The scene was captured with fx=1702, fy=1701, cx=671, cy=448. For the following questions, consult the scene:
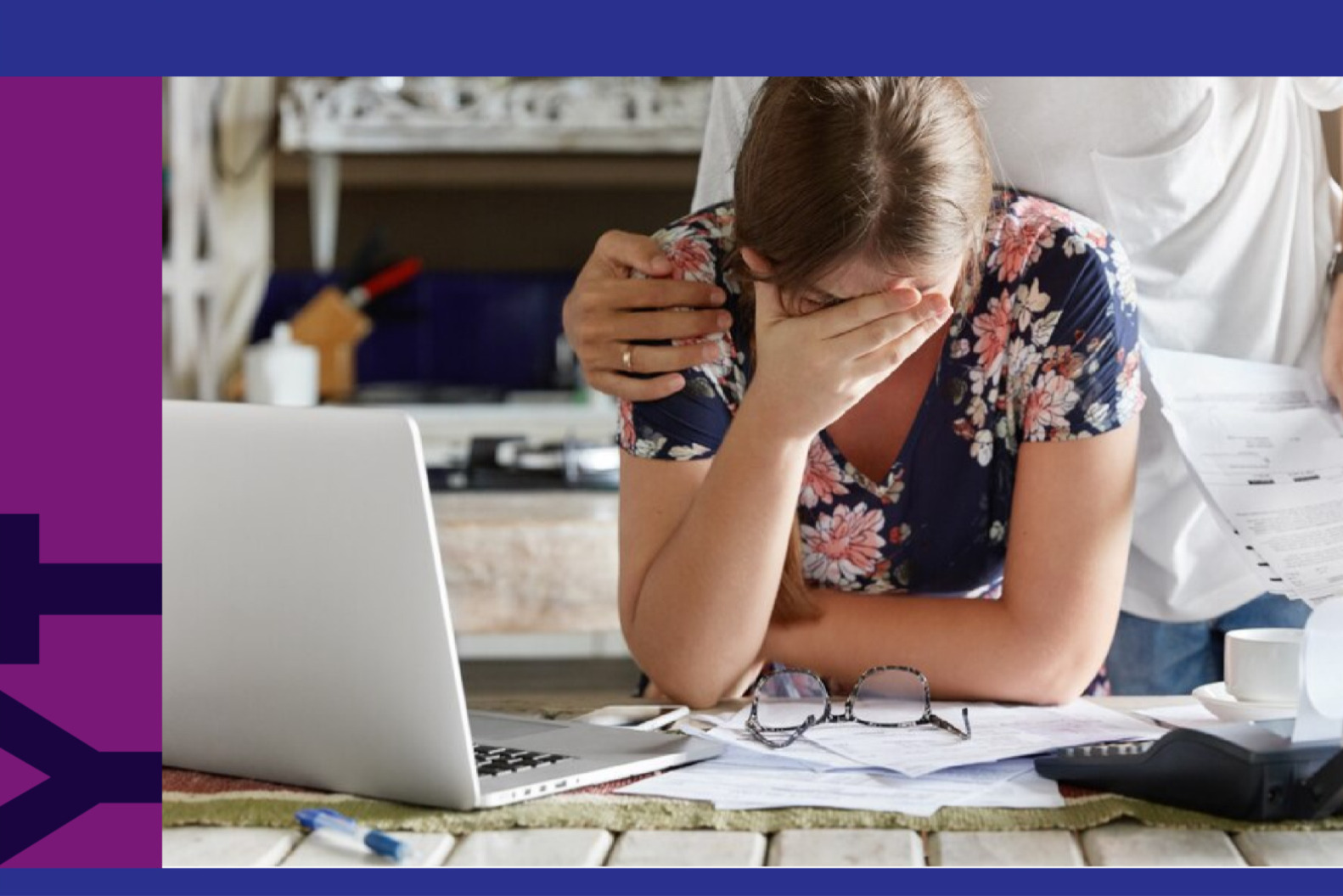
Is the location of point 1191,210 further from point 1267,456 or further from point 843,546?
point 843,546

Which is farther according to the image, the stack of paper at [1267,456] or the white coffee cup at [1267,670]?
the stack of paper at [1267,456]

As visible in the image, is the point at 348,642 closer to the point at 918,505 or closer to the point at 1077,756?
the point at 1077,756

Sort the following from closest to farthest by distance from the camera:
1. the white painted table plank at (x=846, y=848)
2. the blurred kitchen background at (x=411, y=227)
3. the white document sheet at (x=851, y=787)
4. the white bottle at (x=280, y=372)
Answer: the white painted table plank at (x=846, y=848)
the white document sheet at (x=851, y=787)
the white bottle at (x=280, y=372)
the blurred kitchen background at (x=411, y=227)

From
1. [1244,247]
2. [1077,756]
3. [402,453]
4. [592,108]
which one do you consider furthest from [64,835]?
[592,108]

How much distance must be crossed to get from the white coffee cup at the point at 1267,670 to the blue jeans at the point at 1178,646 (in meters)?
0.49

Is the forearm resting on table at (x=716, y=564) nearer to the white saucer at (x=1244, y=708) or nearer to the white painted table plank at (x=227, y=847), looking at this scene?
the white saucer at (x=1244, y=708)

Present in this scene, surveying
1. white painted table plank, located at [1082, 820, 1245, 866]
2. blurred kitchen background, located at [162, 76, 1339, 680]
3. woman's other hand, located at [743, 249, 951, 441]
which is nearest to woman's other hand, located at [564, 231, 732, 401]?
woman's other hand, located at [743, 249, 951, 441]

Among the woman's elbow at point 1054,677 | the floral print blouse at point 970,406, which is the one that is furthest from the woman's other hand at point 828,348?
the woman's elbow at point 1054,677

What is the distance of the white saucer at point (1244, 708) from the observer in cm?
125

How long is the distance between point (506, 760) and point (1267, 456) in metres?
0.73

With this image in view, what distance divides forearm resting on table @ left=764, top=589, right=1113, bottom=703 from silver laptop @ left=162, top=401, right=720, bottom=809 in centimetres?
31

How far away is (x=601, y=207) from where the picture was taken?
434 cm

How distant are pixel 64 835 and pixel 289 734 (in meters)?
0.15

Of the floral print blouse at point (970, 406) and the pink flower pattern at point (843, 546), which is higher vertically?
the floral print blouse at point (970, 406)
